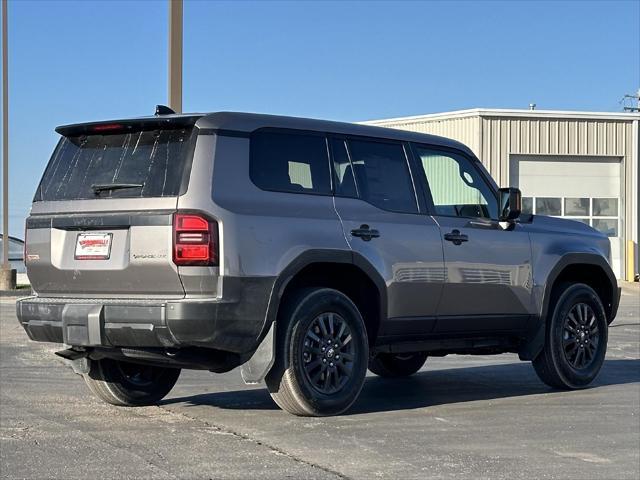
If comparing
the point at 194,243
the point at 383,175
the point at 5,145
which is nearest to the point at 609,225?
the point at 5,145

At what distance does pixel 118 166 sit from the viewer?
759cm

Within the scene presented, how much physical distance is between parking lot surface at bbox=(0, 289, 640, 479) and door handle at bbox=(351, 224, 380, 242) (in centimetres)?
123

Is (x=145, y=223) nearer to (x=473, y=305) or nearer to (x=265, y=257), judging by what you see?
(x=265, y=257)

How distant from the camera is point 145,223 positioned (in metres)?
7.14

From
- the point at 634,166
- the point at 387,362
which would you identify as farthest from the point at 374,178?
the point at 634,166

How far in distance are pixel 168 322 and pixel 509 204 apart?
3.31 m

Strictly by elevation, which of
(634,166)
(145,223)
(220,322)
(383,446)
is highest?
(634,166)

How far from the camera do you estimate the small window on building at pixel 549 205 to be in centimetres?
3559

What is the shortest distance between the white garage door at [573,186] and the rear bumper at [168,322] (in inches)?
1142

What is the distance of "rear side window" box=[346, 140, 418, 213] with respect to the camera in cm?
822

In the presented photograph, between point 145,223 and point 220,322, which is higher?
point 145,223

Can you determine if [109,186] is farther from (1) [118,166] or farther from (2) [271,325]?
(2) [271,325]

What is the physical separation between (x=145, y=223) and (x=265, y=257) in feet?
2.55

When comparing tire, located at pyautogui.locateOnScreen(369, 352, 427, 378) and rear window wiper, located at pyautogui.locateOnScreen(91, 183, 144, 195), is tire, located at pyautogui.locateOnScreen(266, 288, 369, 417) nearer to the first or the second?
rear window wiper, located at pyautogui.locateOnScreen(91, 183, 144, 195)
